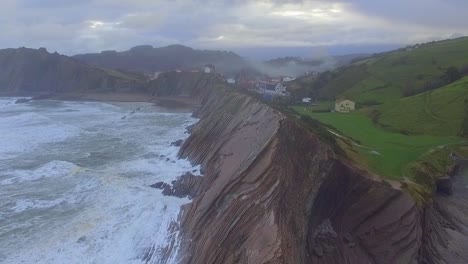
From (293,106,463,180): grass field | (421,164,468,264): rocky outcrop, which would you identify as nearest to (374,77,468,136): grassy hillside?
(293,106,463,180): grass field

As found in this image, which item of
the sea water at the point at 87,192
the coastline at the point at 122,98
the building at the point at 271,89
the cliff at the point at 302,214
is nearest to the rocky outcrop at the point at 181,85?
the coastline at the point at 122,98

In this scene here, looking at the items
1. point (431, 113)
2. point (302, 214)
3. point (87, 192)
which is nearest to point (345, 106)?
point (431, 113)

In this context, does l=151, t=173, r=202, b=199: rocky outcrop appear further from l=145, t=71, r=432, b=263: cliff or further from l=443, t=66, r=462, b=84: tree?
l=443, t=66, r=462, b=84: tree

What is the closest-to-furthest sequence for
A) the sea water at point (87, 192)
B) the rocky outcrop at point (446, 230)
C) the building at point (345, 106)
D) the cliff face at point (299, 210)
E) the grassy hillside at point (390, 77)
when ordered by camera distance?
1. the cliff face at point (299, 210)
2. the rocky outcrop at point (446, 230)
3. the sea water at point (87, 192)
4. the building at point (345, 106)
5. the grassy hillside at point (390, 77)

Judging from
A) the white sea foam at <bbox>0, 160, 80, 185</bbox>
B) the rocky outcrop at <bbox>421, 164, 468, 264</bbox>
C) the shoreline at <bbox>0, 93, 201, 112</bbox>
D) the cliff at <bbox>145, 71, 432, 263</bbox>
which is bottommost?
the rocky outcrop at <bbox>421, 164, 468, 264</bbox>

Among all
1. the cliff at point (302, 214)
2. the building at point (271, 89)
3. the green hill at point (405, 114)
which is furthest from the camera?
the building at point (271, 89)

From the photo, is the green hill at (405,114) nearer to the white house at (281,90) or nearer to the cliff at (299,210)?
the white house at (281,90)
